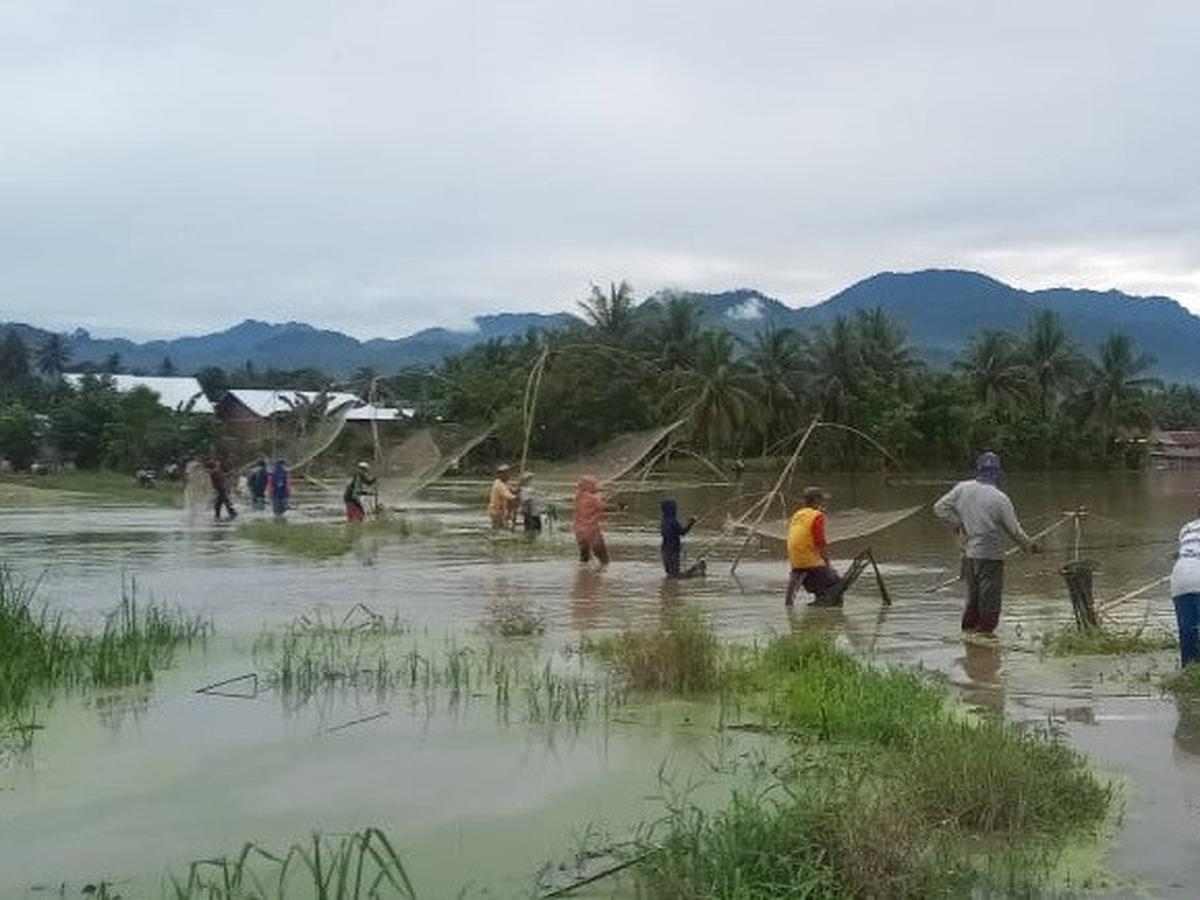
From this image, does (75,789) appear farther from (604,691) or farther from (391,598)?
(391,598)

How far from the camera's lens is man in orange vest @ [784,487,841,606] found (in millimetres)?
14492

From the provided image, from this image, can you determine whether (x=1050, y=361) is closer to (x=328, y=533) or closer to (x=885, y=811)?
(x=328, y=533)

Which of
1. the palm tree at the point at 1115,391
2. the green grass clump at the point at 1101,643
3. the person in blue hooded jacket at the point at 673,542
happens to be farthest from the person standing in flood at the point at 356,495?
the palm tree at the point at 1115,391

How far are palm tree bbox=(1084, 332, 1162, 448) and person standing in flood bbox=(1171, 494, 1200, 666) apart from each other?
67.3 metres

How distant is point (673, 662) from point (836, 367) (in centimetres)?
5873

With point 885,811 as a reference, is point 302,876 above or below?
below

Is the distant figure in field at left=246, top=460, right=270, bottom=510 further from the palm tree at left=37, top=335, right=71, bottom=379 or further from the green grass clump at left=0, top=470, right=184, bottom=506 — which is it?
the palm tree at left=37, top=335, right=71, bottom=379

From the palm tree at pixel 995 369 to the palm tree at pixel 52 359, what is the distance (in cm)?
6865

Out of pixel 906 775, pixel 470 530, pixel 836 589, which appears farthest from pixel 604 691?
pixel 470 530

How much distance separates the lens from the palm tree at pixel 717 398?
56.8m

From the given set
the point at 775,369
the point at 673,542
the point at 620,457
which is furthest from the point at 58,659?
the point at 775,369

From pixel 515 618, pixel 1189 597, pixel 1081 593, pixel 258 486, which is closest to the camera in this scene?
pixel 1189 597

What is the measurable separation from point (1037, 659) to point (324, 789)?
19.5ft

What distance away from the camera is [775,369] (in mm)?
64000
